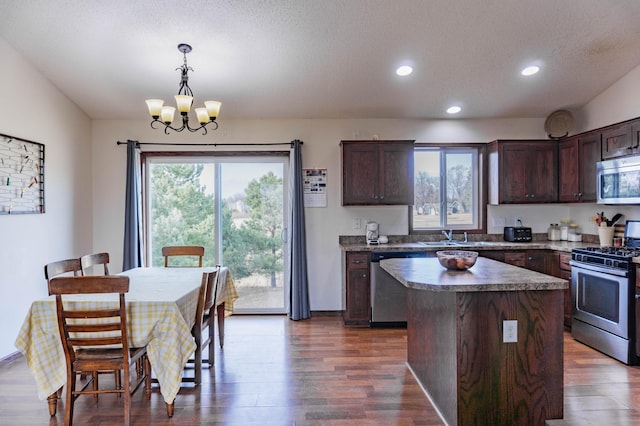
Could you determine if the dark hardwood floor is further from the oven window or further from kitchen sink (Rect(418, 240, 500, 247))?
kitchen sink (Rect(418, 240, 500, 247))

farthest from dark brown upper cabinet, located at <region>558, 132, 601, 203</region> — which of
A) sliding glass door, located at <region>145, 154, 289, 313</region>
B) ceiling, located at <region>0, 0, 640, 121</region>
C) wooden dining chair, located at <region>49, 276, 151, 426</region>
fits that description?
wooden dining chair, located at <region>49, 276, 151, 426</region>

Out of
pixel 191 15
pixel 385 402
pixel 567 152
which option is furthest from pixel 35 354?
pixel 567 152

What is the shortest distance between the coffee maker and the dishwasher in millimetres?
365

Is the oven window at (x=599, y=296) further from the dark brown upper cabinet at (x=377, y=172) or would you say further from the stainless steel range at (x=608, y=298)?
the dark brown upper cabinet at (x=377, y=172)

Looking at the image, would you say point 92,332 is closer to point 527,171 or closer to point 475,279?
point 475,279

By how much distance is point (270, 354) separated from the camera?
3.49 meters

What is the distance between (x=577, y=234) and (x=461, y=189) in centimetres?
145

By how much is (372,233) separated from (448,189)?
1226mm

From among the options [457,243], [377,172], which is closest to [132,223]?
[377,172]

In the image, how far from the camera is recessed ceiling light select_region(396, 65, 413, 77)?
12.3 ft

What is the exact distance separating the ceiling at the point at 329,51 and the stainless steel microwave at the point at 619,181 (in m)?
0.98

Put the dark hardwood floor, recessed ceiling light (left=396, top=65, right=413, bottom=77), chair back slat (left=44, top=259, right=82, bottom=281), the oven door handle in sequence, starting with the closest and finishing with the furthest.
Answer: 1. the dark hardwood floor
2. chair back slat (left=44, top=259, right=82, bottom=281)
3. the oven door handle
4. recessed ceiling light (left=396, top=65, right=413, bottom=77)

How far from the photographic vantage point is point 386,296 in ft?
13.9

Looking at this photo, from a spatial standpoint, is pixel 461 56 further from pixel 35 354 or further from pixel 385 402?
pixel 35 354
